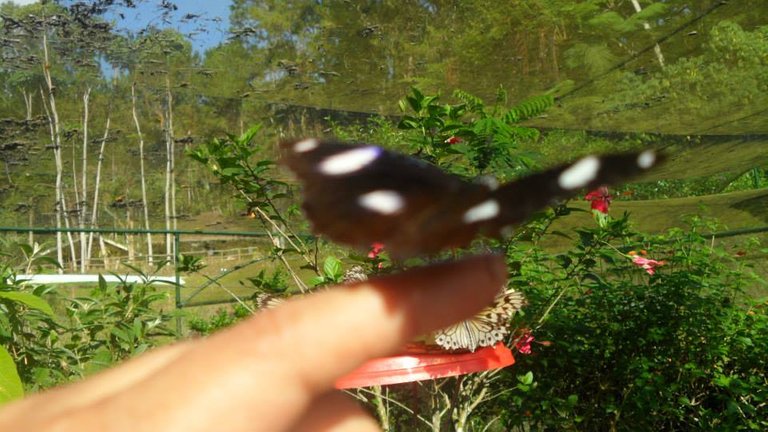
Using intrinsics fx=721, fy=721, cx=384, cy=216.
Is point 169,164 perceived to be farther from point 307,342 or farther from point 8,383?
point 307,342

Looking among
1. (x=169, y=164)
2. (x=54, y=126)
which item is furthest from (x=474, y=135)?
(x=54, y=126)

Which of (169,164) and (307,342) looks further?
(169,164)

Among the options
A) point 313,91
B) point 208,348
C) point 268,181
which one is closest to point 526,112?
point 268,181

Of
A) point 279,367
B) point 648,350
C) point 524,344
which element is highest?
point 279,367

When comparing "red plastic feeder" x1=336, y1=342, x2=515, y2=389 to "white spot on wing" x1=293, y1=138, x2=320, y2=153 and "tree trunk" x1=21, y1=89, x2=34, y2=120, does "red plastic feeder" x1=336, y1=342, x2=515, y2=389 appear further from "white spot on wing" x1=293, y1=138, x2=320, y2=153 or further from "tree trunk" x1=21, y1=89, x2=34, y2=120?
"tree trunk" x1=21, y1=89, x2=34, y2=120

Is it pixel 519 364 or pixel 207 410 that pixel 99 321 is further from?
pixel 207 410

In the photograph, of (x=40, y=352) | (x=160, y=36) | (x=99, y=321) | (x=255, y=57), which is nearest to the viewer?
(x=40, y=352)

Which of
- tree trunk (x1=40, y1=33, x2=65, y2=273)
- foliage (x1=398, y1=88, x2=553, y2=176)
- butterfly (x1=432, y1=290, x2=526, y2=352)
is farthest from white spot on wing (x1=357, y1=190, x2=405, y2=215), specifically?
tree trunk (x1=40, y1=33, x2=65, y2=273)

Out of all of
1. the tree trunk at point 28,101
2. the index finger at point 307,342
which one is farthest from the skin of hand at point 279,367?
A: the tree trunk at point 28,101
